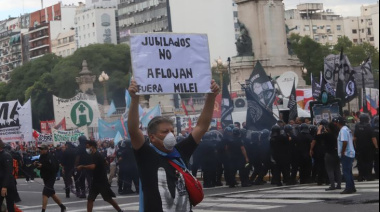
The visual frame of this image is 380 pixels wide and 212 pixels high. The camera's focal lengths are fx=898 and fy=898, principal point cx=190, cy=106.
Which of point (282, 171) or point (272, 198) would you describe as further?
point (282, 171)

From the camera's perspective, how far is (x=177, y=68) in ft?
32.5

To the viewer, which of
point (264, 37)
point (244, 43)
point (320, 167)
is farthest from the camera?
point (244, 43)

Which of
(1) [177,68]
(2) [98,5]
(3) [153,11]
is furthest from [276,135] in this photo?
(2) [98,5]

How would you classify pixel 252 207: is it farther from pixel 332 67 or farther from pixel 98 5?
pixel 98 5

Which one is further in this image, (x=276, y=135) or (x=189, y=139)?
(x=276, y=135)

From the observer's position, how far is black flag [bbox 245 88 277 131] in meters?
26.0

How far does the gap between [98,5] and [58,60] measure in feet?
136

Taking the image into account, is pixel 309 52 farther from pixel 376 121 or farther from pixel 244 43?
pixel 376 121

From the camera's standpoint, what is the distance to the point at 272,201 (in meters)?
16.2

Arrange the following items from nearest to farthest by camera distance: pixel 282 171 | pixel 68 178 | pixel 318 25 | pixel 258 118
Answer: pixel 282 171, pixel 68 178, pixel 258 118, pixel 318 25

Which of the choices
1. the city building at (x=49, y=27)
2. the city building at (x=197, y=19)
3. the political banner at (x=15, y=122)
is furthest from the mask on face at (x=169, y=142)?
the city building at (x=49, y=27)

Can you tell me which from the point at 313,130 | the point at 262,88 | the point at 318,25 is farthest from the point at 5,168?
the point at 318,25

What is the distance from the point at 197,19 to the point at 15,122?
89.4 meters

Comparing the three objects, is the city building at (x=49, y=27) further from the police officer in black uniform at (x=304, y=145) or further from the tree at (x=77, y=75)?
the police officer in black uniform at (x=304, y=145)
